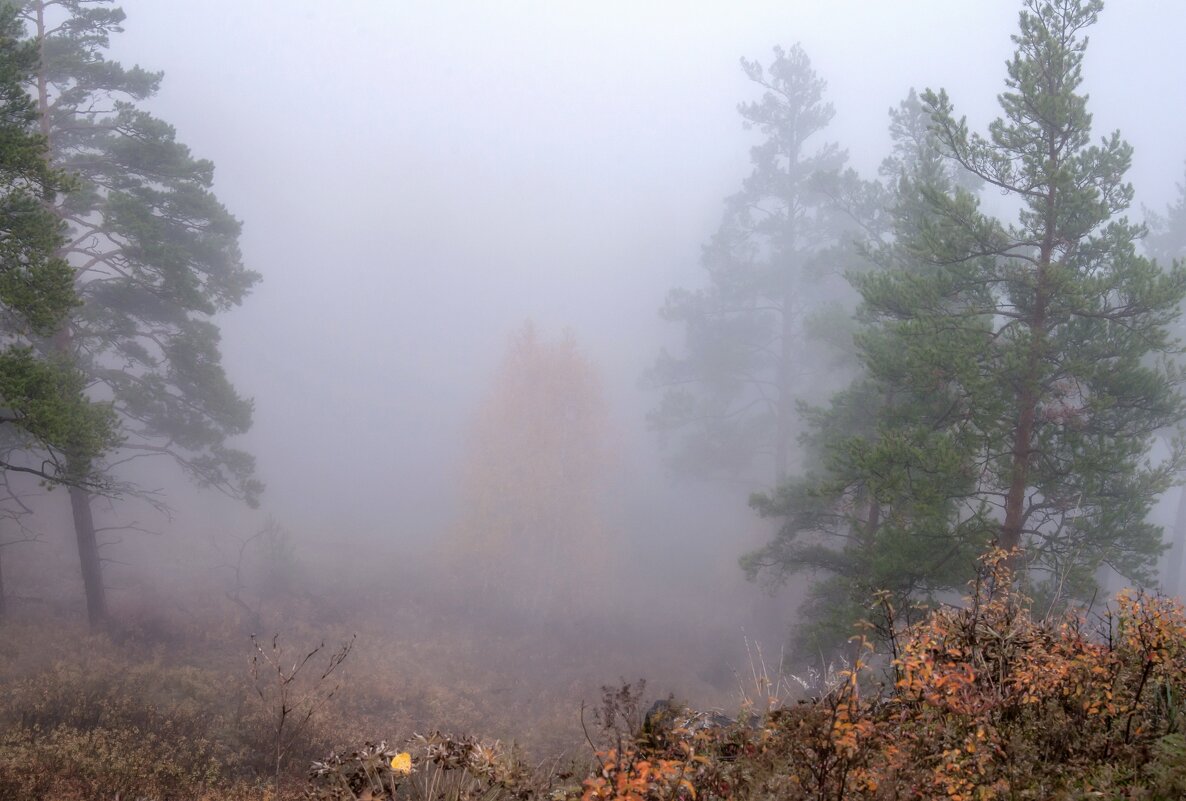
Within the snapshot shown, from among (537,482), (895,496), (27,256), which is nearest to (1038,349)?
Result: (895,496)

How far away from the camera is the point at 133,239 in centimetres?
1475

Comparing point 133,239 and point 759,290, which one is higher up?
point 759,290

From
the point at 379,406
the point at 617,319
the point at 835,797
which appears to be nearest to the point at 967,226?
the point at 835,797

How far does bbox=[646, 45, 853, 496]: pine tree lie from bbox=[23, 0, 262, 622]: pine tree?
708 inches

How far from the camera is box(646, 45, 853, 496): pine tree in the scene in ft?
93.6

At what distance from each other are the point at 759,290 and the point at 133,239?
24372 mm

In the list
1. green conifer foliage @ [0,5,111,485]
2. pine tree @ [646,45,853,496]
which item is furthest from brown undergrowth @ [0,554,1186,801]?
pine tree @ [646,45,853,496]

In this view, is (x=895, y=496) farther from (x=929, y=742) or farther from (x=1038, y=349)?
(x=929, y=742)

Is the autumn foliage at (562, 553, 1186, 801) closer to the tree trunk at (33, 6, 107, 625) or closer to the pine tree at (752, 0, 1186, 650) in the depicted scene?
the pine tree at (752, 0, 1186, 650)

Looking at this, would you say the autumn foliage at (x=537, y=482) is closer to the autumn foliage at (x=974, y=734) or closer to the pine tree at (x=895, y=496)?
the pine tree at (x=895, y=496)

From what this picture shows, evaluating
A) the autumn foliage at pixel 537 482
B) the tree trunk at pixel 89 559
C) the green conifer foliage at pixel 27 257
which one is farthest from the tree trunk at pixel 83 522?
the autumn foliage at pixel 537 482

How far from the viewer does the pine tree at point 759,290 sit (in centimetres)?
2853

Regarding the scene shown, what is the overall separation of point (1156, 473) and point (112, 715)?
16.8 m

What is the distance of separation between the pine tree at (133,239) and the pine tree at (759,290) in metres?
18.0
